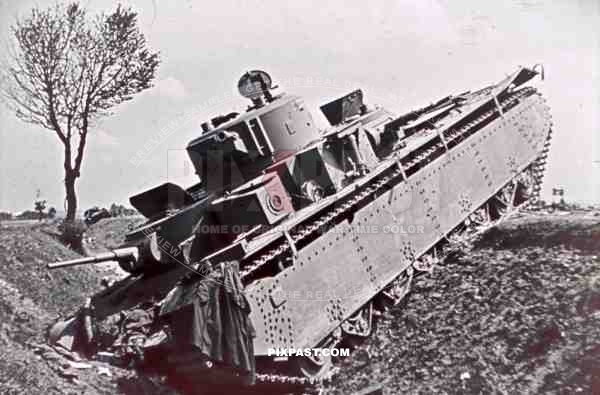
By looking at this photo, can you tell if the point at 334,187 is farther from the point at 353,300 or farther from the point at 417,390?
the point at 417,390

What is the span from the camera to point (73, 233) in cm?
1344

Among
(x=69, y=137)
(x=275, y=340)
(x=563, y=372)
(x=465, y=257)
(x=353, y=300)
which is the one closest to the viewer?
(x=563, y=372)

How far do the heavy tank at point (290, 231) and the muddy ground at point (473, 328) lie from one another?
450 millimetres

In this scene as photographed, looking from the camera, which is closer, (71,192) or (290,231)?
(290,231)

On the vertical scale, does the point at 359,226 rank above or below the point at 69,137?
below

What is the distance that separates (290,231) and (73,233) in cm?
648

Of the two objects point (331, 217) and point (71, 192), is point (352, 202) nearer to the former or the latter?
point (331, 217)

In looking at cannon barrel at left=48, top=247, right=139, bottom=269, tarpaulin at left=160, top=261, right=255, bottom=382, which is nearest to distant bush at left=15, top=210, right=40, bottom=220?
cannon barrel at left=48, top=247, right=139, bottom=269

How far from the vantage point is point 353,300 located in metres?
8.92

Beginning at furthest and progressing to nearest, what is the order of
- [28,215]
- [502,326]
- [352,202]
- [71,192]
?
[28,215]
[71,192]
[352,202]
[502,326]

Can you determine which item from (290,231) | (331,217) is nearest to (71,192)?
(290,231)

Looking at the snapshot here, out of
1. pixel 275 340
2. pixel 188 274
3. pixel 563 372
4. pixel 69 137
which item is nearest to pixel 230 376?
pixel 275 340

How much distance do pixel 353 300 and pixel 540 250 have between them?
3.07 m

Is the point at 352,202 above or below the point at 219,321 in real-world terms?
above
